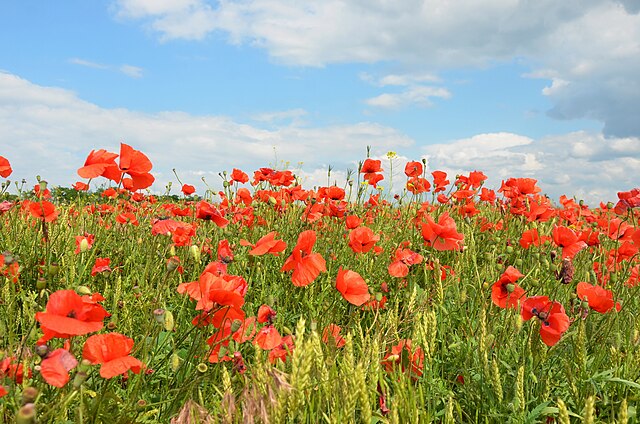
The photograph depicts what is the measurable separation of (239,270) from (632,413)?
225cm

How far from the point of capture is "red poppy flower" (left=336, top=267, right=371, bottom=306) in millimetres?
2236

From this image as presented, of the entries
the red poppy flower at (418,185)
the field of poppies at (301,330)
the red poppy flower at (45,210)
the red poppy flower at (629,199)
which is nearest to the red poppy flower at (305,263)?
the field of poppies at (301,330)

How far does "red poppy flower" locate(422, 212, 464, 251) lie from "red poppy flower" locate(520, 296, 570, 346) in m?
0.69

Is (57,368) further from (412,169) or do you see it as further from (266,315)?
(412,169)

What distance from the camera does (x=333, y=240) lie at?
4012mm

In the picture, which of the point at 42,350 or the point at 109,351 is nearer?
the point at 42,350

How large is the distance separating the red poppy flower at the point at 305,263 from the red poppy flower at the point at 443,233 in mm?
727

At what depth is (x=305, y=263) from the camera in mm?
2250

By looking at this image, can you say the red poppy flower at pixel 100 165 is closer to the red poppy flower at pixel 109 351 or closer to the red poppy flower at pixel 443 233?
the red poppy flower at pixel 109 351

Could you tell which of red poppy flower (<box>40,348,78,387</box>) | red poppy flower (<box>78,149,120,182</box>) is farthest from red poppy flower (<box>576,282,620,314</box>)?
red poppy flower (<box>78,149,120,182</box>)

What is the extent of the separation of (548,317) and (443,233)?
32.2 inches

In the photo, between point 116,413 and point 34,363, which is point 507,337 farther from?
point 34,363

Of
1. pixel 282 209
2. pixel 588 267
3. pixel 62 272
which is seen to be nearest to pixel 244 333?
pixel 62 272

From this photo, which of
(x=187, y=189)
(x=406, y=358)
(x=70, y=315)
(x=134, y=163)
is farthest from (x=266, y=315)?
(x=187, y=189)
